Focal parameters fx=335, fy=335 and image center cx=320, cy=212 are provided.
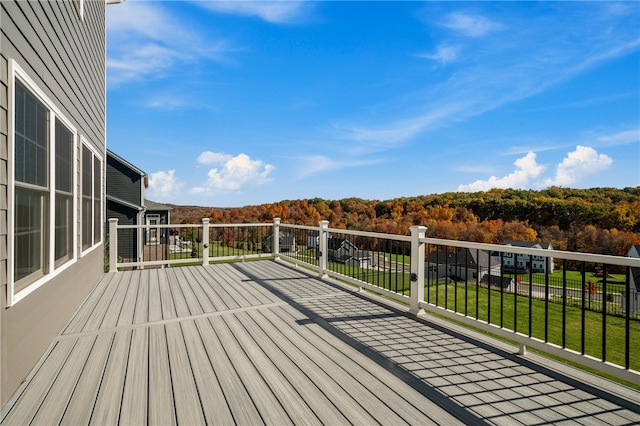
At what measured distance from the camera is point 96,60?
5441 millimetres

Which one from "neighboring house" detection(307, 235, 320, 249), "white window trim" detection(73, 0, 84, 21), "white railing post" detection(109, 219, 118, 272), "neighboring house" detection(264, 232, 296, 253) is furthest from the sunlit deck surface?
"white window trim" detection(73, 0, 84, 21)

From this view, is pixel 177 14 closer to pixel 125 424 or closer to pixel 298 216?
pixel 125 424

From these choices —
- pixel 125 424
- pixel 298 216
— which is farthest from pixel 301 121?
pixel 125 424

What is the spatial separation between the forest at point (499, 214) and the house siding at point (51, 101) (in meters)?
21.2

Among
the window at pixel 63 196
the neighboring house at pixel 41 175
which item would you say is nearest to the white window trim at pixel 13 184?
the neighboring house at pixel 41 175

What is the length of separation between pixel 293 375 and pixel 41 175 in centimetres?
253

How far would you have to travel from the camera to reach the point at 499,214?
39.1 meters

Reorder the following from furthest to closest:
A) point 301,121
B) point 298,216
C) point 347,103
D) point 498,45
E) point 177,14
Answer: point 298,216, point 301,121, point 347,103, point 498,45, point 177,14

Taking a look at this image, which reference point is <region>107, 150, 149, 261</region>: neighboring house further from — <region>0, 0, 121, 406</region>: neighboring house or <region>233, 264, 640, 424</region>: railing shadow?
<region>233, 264, 640, 424</region>: railing shadow

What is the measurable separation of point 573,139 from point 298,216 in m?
40.7

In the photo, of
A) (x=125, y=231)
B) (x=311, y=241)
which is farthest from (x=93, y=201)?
(x=125, y=231)

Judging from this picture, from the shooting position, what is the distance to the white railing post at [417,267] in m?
3.51

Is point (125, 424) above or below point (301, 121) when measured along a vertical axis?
below

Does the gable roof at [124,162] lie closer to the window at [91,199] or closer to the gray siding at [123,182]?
the gray siding at [123,182]
